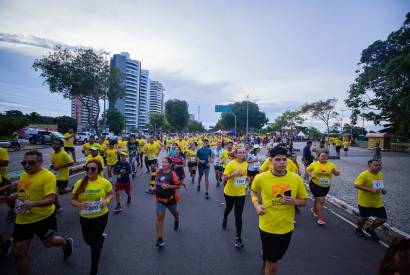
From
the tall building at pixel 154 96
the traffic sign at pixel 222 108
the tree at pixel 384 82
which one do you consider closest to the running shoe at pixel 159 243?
the tree at pixel 384 82

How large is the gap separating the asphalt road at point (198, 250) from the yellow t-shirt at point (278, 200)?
1.19 metres

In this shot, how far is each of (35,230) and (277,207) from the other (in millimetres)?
3314

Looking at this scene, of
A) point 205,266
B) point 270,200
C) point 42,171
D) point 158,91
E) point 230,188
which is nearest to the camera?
A: point 270,200

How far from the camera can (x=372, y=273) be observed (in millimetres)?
4102

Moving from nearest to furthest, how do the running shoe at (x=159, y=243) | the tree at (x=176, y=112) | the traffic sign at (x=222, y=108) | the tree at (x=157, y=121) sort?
the running shoe at (x=159, y=243) < the traffic sign at (x=222, y=108) < the tree at (x=176, y=112) < the tree at (x=157, y=121)

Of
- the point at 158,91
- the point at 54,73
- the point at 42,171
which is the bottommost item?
the point at 42,171

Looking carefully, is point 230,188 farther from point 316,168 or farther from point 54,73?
point 54,73

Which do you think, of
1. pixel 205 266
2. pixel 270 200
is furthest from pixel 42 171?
pixel 270 200

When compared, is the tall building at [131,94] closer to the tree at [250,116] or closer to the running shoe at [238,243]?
the tree at [250,116]

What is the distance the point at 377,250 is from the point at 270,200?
336 cm

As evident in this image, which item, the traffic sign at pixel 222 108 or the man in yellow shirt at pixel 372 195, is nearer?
the man in yellow shirt at pixel 372 195

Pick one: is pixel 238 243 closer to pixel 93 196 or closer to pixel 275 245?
pixel 275 245

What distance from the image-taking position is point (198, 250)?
4.65 metres

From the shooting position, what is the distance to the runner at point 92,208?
3.67 m
